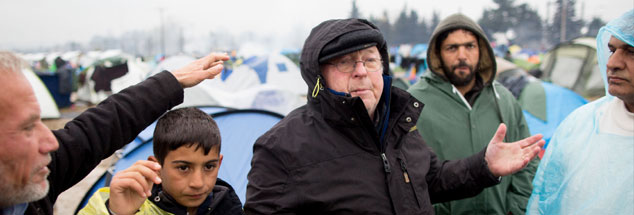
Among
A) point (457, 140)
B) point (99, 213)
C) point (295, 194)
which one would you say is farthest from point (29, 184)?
point (457, 140)

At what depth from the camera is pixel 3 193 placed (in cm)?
112

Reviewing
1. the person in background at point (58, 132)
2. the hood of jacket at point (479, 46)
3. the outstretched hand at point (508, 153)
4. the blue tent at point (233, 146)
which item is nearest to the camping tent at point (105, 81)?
the blue tent at point (233, 146)

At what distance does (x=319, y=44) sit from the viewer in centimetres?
182

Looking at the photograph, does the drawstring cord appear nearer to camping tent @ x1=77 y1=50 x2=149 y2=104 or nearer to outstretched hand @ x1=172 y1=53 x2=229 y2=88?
outstretched hand @ x1=172 y1=53 x2=229 y2=88

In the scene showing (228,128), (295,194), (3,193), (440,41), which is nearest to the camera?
(3,193)

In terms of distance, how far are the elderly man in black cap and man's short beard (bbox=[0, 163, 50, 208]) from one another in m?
0.73

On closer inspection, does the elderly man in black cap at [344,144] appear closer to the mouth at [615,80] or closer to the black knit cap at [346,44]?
the black knit cap at [346,44]

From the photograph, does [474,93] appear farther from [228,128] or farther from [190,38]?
[190,38]

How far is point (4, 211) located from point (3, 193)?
0.08 metres

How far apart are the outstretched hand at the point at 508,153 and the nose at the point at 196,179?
4.60 ft

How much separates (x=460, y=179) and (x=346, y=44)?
946 millimetres

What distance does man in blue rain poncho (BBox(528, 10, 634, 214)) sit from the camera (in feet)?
6.10

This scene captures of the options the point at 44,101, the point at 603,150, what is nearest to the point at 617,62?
the point at 603,150

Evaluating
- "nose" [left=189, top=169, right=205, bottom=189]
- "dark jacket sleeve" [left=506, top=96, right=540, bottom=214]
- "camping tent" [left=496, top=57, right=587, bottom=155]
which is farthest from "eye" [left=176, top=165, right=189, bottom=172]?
"camping tent" [left=496, top=57, right=587, bottom=155]
